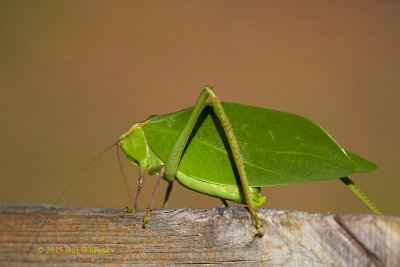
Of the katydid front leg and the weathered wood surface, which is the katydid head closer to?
the katydid front leg

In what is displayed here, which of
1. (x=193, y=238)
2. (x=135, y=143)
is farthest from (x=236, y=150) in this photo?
(x=135, y=143)

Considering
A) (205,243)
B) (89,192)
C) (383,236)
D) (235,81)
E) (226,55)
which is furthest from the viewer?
(226,55)

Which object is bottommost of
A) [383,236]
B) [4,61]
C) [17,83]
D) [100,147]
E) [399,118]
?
[383,236]

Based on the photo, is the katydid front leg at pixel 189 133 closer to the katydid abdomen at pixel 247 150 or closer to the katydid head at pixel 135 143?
the katydid abdomen at pixel 247 150

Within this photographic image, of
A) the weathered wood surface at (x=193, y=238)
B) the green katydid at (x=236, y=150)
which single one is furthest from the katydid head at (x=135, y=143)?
the weathered wood surface at (x=193, y=238)

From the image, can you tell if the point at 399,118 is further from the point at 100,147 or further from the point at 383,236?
the point at 383,236

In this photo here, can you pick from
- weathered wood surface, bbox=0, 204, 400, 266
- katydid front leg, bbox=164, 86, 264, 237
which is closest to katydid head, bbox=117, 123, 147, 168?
katydid front leg, bbox=164, 86, 264, 237

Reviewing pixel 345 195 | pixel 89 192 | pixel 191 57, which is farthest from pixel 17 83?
pixel 345 195
